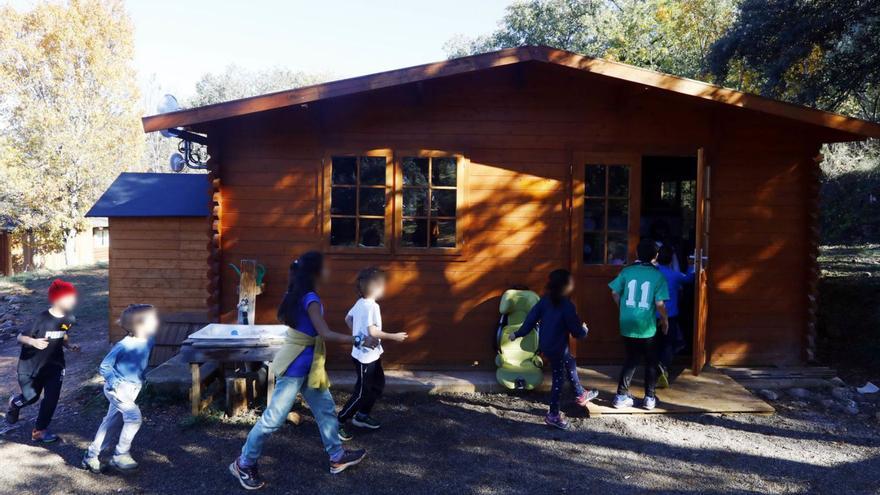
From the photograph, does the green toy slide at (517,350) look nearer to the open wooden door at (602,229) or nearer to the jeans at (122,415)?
the open wooden door at (602,229)

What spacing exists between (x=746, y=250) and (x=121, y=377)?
6.82 m

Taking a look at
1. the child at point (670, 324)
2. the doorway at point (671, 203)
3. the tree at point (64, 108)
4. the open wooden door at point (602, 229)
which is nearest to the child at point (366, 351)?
the open wooden door at point (602, 229)

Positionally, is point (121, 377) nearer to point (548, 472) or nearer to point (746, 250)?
point (548, 472)

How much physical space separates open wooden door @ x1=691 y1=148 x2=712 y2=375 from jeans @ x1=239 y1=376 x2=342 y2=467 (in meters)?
4.26

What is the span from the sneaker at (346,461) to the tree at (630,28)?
17.1 m

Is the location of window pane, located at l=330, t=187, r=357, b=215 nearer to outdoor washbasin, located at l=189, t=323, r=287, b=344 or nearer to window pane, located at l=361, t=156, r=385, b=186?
window pane, located at l=361, t=156, r=385, b=186

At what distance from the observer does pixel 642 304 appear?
233 inches

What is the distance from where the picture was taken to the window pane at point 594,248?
7473 millimetres

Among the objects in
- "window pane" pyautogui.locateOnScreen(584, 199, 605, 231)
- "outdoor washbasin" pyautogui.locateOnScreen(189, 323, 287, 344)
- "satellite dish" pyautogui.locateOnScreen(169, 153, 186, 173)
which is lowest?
"outdoor washbasin" pyautogui.locateOnScreen(189, 323, 287, 344)

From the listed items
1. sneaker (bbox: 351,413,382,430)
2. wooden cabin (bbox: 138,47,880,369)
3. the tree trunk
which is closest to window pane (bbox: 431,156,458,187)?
wooden cabin (bbox: 138,47,880,369)

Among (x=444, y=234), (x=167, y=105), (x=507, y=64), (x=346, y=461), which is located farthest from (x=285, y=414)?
(x=167, y=105)

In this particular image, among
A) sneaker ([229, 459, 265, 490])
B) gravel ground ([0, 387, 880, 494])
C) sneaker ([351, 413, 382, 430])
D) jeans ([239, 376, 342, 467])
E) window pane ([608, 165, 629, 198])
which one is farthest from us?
window pane ([608, 165, 629, 198])

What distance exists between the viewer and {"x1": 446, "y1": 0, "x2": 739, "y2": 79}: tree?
72.7ft

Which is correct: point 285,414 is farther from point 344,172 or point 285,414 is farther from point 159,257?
point 159,257
